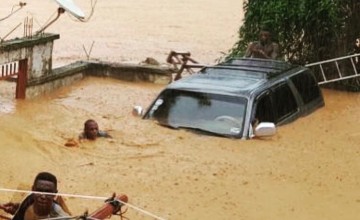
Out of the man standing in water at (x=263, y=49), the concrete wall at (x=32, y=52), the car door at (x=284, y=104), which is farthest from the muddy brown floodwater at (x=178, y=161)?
the man standing in water at (x=263, y=49)

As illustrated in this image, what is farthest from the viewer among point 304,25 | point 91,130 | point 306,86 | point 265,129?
point 304,25

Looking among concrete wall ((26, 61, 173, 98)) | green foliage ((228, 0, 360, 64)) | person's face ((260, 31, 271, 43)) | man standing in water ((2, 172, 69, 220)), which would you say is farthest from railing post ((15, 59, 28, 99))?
man standing in water ((2, 172, 69, 220))

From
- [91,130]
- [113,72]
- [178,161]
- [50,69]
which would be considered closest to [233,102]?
[178,161]

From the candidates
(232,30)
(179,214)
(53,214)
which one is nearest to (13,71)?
(179,214)

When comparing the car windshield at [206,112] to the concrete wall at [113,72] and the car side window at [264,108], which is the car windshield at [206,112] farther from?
the concrete wall at [113,72]

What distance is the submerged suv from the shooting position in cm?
978

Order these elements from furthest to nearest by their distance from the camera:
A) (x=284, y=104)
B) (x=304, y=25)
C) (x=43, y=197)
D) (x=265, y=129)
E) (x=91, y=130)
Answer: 1. (x=304, y=25)
2. (x=284, y=104)
3. (x=91, y=130)
4. (x=265, y=129)
5. (x=43, y=197)

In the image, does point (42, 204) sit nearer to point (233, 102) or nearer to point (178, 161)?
point (178, 161)

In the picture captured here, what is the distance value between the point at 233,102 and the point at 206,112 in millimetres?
360

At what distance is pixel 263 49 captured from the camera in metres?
13.8

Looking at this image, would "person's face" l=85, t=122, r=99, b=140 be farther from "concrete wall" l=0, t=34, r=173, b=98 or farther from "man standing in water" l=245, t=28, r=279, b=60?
"man standing in water" l=245, t=28, r=279, b=60

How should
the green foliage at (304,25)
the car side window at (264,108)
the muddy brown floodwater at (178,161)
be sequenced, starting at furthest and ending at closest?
the green foliage at (304,25) → the car side window at (264,108) → the muddy brown floodwater at (178,161)

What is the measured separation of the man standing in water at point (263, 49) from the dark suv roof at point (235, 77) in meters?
1.82

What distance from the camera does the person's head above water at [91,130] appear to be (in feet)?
33.0
